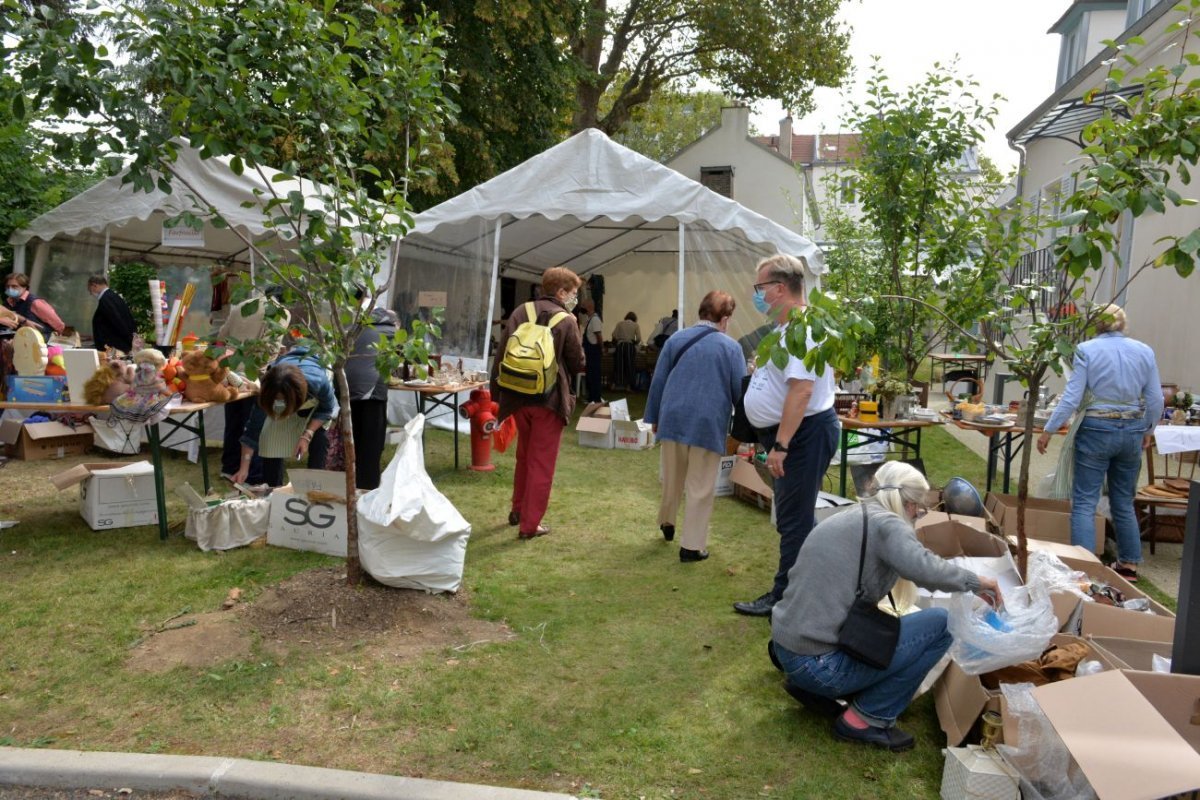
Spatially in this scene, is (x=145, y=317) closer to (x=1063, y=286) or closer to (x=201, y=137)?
(x=201, y=137)

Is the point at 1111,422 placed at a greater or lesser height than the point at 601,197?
lesser

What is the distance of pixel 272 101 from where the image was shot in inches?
156

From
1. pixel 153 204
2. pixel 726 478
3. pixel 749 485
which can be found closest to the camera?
pixel 749 485

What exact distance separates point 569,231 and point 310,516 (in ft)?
28.2

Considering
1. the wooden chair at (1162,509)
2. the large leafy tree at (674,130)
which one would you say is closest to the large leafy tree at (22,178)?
the wooden chair at (1162,509)

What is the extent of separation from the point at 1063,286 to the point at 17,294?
379 inches

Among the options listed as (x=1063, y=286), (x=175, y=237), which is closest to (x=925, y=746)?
(x=1063, y=286)

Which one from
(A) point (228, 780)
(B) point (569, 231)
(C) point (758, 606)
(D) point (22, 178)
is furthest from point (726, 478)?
(D) point (22, 178)

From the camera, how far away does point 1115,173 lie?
2963 millimetres

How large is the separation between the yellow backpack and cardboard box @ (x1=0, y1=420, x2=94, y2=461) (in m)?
5.03

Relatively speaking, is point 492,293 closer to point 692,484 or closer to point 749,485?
point 749,485

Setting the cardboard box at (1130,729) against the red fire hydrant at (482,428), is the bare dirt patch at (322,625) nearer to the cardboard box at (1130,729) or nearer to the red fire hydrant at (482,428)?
the cardboard box at (1130,729)

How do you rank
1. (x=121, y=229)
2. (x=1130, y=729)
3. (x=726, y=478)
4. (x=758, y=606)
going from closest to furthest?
(x=1130, y=729)
(x=758, y=606)
(x=726, y=478)
(x=121, y=229)

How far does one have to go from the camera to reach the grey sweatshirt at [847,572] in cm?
298
